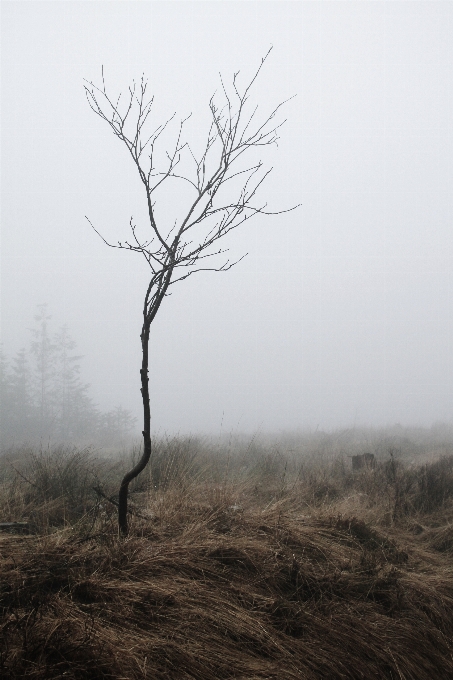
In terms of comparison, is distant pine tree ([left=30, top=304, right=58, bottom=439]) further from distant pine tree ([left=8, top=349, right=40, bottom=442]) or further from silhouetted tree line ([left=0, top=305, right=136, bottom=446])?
distant pine tree ([left=8, top=349, right=40, bottom=442])

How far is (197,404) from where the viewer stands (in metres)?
58.3

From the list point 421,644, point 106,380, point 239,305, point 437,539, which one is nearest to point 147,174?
point 421,644

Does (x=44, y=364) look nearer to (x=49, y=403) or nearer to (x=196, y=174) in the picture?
(x=49, y=403)

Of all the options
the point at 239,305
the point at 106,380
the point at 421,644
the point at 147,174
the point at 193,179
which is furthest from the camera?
the point at 239,305

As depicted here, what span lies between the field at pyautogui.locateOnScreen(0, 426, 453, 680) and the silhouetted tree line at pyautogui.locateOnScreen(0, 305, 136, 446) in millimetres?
14299

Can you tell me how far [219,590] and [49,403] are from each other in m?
26.5

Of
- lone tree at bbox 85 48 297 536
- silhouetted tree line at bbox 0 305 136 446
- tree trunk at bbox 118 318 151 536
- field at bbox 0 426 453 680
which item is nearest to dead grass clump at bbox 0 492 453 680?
field at bbox 0 426 453 680

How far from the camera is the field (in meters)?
2.10

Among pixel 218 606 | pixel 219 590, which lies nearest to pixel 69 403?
pixel 219 590

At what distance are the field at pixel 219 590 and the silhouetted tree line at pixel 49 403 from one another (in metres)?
14.3

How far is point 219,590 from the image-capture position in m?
2.72

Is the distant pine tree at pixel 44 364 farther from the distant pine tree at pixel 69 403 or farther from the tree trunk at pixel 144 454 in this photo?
the tree trunk at pixel 144 454

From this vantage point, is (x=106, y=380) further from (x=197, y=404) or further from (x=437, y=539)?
(x=437, y=539)

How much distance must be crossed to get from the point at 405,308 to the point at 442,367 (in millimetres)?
50385
